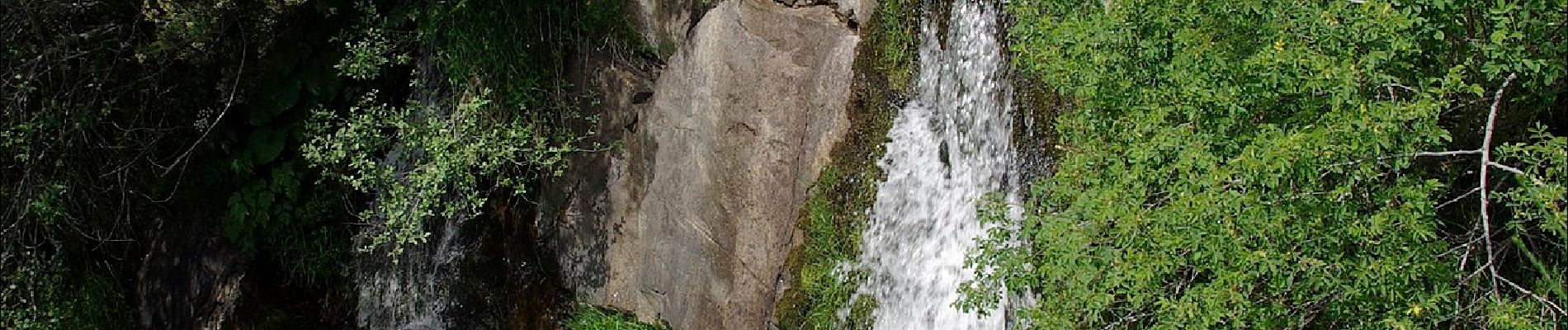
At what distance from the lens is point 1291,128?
259 centimetres

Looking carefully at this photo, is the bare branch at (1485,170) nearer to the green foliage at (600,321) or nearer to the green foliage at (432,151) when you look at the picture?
the green foliage at (600,321)

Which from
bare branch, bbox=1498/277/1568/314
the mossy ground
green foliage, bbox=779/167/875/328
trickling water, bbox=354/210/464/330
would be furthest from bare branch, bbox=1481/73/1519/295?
trickling water, bbox=354/210/464/330

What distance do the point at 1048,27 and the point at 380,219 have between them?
348 centimetres

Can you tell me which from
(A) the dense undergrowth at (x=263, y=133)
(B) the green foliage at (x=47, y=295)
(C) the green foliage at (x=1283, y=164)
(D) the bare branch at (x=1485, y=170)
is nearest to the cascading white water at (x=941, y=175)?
(C) the green foliage at (x=1283, y=164)

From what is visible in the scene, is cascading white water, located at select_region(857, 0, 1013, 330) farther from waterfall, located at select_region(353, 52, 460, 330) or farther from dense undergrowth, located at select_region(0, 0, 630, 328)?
waterfall, located at select_region(353, 52, 460, 330)

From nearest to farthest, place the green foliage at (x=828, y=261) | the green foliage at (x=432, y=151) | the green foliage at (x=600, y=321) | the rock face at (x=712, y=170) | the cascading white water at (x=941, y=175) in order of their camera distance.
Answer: the cascading white water at (x=941, y=175) < the green foliage at (x=828, y=261) < the rock face at (x=712, y=170) < the green foliage at (x=432, y=151) < the green foliage at (x=600, y=321)

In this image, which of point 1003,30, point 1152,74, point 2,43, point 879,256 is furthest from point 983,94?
point 2,43

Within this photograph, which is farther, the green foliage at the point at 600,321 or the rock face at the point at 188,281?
the rock face at the point at 188,281

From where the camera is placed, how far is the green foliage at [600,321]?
17.1 ft

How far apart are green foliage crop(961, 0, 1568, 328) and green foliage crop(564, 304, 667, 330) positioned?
98.2 inches

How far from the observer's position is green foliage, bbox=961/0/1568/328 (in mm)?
2406

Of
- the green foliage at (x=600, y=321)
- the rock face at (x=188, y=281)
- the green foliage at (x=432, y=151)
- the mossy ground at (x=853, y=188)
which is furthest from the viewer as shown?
the rock face at (x=188, y=281)

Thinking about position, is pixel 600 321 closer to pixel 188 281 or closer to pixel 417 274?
pixel 417 274

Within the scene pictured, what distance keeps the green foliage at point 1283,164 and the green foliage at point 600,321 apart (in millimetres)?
2495
